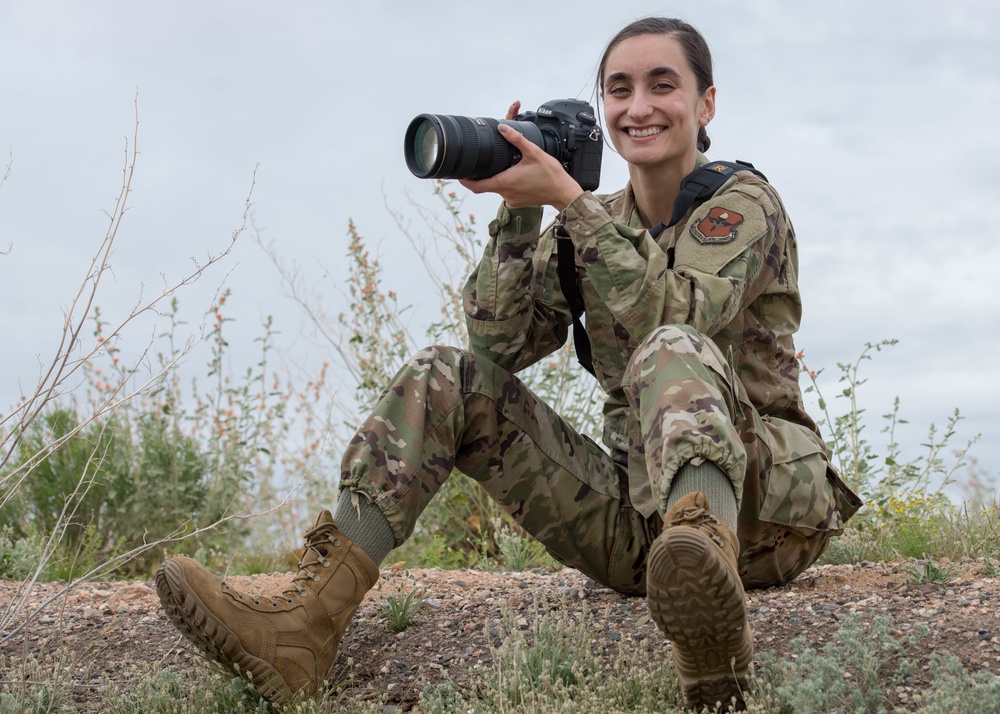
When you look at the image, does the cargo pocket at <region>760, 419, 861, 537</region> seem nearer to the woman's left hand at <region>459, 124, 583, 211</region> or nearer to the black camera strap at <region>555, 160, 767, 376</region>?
the black camera strap at <region>555, 160, 767, 376</region>

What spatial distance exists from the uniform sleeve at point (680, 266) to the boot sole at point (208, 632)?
113 centimetres

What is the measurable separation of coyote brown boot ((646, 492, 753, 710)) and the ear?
1.43 meters

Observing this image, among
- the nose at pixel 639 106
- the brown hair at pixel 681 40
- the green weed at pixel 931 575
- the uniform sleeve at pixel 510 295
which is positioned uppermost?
the brown hair at pixel 681 40

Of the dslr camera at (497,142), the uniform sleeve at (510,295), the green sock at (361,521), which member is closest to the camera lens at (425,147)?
the dslr camera at (497,142)

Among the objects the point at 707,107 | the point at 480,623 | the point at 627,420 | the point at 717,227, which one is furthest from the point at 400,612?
the point at 707,107

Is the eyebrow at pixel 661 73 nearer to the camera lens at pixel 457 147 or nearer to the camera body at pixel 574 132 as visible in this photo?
the camera body at pixel 574 132

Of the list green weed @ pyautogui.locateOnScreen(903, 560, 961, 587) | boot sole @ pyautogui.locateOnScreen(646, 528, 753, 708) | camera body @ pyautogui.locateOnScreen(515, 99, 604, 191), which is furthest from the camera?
green weed @ pyautogui.locateOnScreen(903, 560, 961, 587)

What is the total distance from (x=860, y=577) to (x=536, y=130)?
5.33ft

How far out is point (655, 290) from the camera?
7.91 ft

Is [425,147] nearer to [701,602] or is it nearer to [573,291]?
[573,291]

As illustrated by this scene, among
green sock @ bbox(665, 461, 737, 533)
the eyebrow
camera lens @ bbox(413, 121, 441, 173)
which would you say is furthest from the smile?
green sock @ bbox(665, 461, 737, 533)

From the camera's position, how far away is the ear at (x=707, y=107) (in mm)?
3027

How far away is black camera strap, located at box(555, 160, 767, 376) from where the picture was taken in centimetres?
277

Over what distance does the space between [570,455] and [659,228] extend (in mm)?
673
